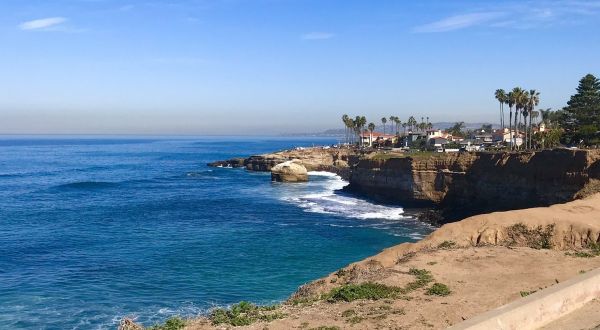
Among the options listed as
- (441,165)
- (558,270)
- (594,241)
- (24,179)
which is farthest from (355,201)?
(24,179)

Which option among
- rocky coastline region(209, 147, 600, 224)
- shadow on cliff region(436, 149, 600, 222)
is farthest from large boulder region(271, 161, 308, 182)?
shadow on cliff region(436, 149, 600, 222)

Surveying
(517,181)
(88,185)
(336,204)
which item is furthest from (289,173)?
(517,181)

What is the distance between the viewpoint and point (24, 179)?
8800 centimetres

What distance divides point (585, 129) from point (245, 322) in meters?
62.2

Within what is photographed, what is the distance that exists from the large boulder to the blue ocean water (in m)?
11.8

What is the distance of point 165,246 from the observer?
38.2 metres

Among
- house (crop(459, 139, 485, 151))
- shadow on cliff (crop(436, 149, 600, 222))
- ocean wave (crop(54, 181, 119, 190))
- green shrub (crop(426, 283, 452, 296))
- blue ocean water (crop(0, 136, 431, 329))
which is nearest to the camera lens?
green shrub (crop(426, 283, 452, 296))

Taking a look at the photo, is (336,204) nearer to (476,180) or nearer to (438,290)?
(476,180)

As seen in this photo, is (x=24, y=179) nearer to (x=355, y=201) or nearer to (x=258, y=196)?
(x=258, y=196)

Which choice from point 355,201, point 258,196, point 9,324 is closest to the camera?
point 9,324

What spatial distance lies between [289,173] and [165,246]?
49.6 metres

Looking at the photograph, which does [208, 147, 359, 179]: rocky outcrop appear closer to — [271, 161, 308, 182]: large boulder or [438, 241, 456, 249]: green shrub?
[271, 161, 308, 182]: large boulder

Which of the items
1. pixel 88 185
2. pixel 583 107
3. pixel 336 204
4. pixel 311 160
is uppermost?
pixel 583 107

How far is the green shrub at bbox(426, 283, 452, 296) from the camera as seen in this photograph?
1705 cm
